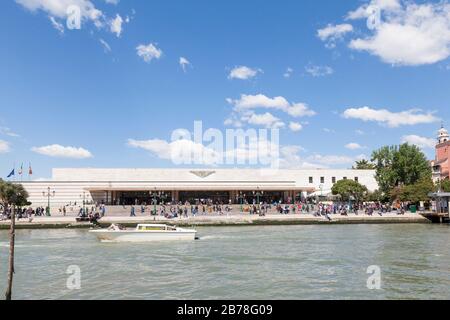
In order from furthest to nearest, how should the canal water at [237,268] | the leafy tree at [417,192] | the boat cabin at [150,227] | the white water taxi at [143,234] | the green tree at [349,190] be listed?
the green tree at [349,190], the leafy tree at [417,192], the boat cabin at [150,227], the white water taxi at [143,234], the canal water at [237,268]

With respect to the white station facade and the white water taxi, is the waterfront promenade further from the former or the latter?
the white station facade

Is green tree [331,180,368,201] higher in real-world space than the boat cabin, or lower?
higher

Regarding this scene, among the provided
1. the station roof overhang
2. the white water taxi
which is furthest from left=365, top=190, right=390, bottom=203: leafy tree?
the white water taxi

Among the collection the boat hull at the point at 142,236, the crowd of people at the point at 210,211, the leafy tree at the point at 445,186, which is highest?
the leafy tree at the point at 445,186

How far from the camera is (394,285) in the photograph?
63.9 feet

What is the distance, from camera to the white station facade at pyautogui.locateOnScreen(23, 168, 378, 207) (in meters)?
83.1

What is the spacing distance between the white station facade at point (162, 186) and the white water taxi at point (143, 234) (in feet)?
148

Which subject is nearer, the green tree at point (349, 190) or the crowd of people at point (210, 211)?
the crowd of people at point (210, 211)

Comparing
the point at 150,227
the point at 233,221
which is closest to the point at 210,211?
the point at 233,221

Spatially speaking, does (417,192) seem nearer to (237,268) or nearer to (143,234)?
(143,234)

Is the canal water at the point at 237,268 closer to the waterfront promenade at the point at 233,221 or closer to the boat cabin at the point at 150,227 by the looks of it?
the boat cabin at the point at 150,227


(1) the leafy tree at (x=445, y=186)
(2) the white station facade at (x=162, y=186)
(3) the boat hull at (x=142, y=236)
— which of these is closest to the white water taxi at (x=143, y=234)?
(3) the boat hull at (x=142, y=236)

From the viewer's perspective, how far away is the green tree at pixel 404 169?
84.6m
